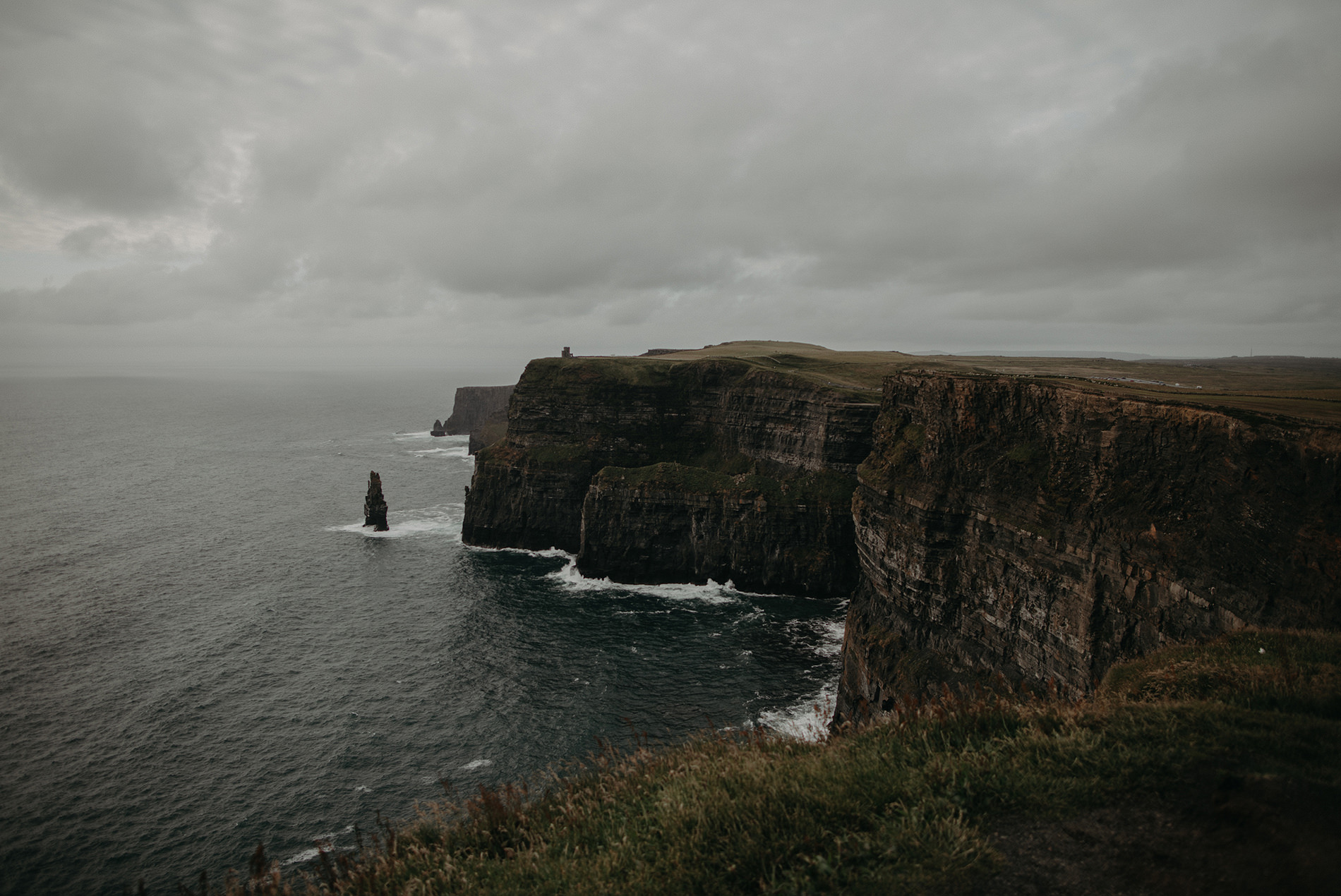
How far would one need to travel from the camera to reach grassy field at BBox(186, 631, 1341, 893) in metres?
8.48

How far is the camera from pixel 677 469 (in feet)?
238

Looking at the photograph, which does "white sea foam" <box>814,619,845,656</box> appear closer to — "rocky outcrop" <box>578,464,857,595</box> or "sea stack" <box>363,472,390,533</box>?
"rocky outcrop" <box>578,464,857,595</box>

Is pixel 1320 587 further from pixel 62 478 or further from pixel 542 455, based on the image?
pixel 62 478

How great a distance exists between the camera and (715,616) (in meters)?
57.1

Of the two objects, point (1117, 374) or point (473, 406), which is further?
Result: point (473, 406)

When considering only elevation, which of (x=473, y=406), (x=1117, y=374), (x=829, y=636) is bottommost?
(x=829, y=636)

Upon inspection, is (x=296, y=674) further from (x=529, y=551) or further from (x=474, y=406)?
(x=474, y=406)

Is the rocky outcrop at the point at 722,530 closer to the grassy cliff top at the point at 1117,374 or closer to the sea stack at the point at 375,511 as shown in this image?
the grassy cliff top at the point at 1117,374

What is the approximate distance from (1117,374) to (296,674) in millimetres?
75079

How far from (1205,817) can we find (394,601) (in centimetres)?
5977

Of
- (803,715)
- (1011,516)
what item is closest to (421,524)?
(803,715)

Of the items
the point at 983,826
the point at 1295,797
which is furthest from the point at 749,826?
the point at 1295,797

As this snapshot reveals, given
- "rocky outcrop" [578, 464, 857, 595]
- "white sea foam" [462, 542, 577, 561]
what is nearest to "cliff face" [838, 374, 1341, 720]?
"rocky outcrop" [578, 464, 857, 595]

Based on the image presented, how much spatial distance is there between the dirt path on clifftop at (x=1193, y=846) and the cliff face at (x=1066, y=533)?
1482 cm
